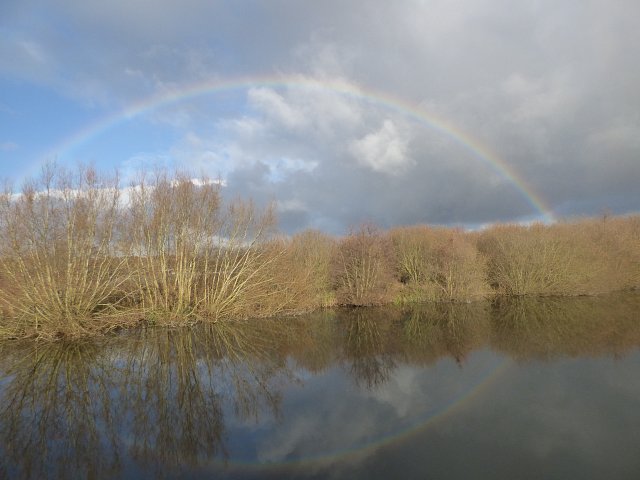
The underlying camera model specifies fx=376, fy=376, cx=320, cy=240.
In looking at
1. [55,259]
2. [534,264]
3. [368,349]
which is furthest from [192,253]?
[534,264]

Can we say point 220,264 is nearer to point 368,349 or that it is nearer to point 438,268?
point 368,349

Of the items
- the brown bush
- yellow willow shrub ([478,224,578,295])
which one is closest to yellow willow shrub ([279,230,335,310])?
the brown bush

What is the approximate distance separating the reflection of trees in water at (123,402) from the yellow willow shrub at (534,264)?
2784 centimetres

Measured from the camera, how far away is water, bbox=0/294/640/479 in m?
7.21

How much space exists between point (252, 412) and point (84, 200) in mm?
15790

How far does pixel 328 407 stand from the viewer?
10.3 meters

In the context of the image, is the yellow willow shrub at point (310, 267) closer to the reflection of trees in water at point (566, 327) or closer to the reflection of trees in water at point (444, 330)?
the reflection of trees in water at point (444, 330)

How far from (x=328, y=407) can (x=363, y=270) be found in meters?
24.0

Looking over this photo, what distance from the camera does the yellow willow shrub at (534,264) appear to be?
113 ft

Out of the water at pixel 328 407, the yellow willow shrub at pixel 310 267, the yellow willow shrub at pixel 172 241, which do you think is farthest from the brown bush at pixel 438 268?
the yellow willow shrub at pixel 172 241

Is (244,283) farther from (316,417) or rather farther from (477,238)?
(477,238)

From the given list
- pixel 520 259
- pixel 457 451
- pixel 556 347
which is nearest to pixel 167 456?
pixel 457 451

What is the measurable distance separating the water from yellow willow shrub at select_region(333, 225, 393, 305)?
15.0 meters

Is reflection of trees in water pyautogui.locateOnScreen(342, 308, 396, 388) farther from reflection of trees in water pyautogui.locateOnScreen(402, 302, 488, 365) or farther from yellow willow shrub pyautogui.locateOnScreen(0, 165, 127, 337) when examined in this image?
yellow willow shrub pyautogui.locateOnScreen(0, 165, 127, 337)
